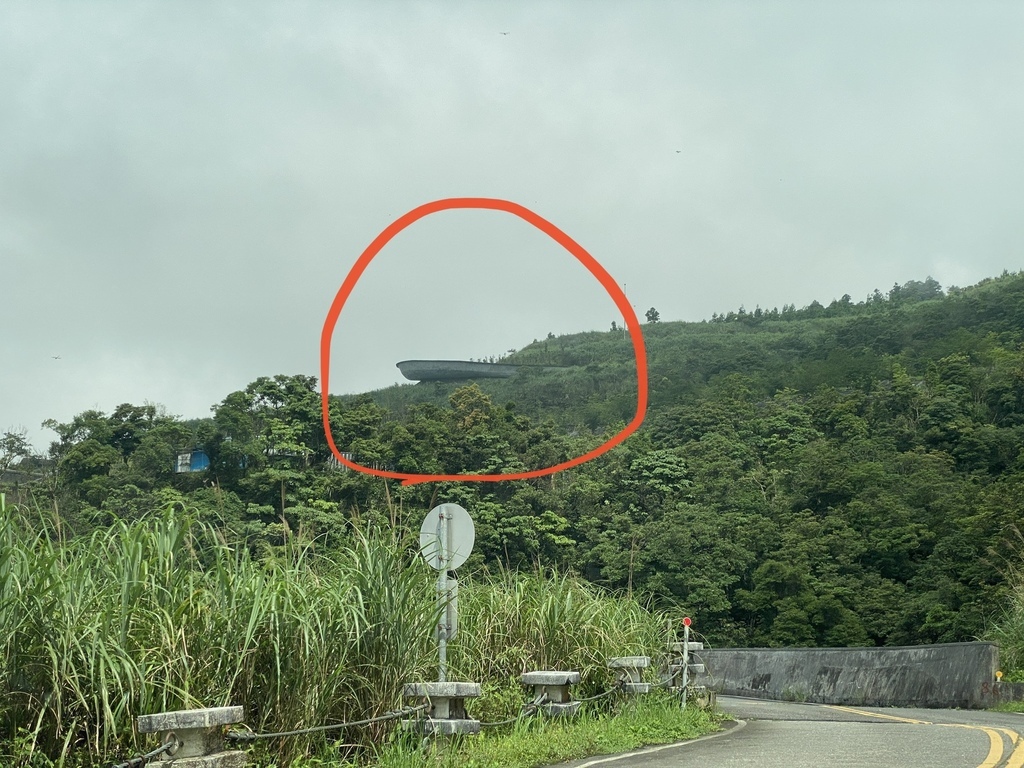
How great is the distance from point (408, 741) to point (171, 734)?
2.23 m

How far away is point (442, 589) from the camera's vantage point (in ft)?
28.4

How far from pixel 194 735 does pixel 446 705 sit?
8.27 feet

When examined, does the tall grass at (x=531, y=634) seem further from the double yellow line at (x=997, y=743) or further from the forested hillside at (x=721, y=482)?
the forested hillside at (x=721, y=482)

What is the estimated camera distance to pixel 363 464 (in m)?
50.1

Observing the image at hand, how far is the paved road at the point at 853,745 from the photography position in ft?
27.2

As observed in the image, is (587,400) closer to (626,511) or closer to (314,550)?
(626,511)

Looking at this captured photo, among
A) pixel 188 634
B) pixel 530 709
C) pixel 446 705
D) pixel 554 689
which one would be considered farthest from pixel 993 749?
pixel 188 634

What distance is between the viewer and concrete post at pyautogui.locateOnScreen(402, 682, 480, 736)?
26.0ft

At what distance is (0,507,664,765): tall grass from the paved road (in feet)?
5.86

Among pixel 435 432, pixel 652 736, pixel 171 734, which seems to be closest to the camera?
pixel 171 734

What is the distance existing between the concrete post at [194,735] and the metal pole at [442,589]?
8.14ft

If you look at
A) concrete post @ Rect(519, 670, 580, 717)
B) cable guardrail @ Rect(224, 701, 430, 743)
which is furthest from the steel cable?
concrete post @ Rect(519, 670, 580, 717)

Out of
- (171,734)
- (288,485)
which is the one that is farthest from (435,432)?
(171,734)

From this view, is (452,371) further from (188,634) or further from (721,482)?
(188,634)
